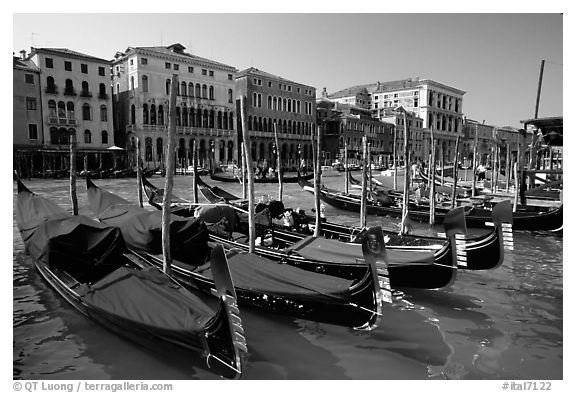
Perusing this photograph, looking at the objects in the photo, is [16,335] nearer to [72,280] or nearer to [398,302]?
[72,280]

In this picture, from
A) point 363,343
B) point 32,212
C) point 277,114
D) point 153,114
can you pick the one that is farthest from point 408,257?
point 277,114

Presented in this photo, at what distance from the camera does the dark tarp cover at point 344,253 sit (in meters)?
3.87

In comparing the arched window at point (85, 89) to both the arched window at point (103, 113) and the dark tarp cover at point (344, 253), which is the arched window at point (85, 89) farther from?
the dark tarp cover at point (344, 253)

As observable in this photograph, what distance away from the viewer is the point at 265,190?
1595 centimetres

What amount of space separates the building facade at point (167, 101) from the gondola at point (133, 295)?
55.8 ft

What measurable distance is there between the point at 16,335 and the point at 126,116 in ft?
64.3

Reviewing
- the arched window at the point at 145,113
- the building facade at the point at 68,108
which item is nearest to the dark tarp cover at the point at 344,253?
the building facade at the point at 68,108

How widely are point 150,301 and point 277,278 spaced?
1.01 m

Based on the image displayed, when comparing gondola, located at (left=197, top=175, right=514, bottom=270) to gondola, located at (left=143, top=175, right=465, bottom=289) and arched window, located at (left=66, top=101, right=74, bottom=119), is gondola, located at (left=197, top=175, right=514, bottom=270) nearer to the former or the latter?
gondola, located at (left=143, top=175, right=465, bottom=289)

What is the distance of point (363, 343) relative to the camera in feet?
10.1

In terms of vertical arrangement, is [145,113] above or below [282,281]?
above

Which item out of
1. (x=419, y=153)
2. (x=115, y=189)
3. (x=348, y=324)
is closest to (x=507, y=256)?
(x=348, y=324)

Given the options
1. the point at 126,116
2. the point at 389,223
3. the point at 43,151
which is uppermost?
the point at 126,116

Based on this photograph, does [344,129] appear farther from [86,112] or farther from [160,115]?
[86,112]
